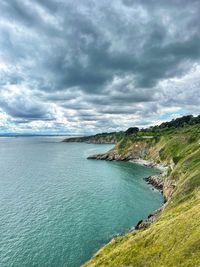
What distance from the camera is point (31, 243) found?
47.2 metres

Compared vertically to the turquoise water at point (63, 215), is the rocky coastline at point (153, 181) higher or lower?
higher

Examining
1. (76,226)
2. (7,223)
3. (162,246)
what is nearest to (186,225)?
(162,246)

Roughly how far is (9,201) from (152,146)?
399 feet

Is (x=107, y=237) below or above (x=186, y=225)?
below

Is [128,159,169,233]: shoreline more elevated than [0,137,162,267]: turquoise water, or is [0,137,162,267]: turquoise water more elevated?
[128,159,169,233]: shoreline

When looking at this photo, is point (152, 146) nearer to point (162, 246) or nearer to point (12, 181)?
point (12, 181)

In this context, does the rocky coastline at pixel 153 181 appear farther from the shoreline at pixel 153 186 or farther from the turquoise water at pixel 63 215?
the turquoise water at pixel 63 215

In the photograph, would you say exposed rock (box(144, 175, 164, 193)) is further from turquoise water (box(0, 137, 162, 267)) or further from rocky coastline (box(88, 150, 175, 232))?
turquoise water (box(0, 137, 162, 267))

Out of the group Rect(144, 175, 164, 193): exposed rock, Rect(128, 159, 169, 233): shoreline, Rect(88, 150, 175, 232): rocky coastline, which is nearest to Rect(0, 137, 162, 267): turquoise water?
Rect(128, 159, 169, 233): shoreline

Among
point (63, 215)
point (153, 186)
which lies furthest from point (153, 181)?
point (63, 215)

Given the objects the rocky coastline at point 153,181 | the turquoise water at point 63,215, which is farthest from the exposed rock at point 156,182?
the turquoise water at point 63,215

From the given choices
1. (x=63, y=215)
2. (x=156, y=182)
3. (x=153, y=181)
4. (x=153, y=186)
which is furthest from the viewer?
(x=153, y=181)

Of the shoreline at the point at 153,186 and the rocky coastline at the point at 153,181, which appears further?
the rocky coastline at the point at 153,181

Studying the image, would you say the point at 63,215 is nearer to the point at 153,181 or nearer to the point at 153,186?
the point at 153,186
